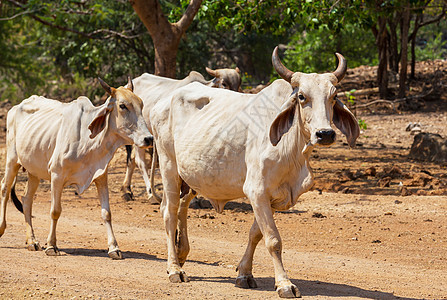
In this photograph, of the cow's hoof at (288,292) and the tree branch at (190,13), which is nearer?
the cow's hoof at (288,292)

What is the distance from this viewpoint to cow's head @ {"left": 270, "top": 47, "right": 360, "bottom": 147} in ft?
14.9

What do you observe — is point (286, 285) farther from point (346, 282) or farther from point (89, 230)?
point (89, 230)

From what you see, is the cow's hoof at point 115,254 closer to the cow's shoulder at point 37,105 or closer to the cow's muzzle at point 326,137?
the cow's shoulder at point 37,105

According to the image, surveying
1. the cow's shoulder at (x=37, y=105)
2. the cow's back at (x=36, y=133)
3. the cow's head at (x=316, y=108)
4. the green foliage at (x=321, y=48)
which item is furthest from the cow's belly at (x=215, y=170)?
the green foliage at (x=321, y=48)

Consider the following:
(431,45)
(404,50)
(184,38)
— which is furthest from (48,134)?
(431,45)

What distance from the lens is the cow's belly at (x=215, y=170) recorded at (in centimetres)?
514

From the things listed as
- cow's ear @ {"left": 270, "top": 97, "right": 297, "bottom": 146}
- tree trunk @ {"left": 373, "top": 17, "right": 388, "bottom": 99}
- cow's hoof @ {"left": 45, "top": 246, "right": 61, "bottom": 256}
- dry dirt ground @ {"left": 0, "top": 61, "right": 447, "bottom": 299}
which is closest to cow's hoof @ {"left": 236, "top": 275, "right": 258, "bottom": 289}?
dry dirt ground @ {"left": 0, "top": 61, "right": 447, "bottom": 299}

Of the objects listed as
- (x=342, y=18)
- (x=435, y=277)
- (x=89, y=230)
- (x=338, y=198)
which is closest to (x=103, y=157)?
(x=89, y=230)

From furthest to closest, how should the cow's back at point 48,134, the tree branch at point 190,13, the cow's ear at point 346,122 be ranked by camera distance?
the tree branch at point 190,13 → the cow's back at point 48,134 → the cow's ear at point 346,122

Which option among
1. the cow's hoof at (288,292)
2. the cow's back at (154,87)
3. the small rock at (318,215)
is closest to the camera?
the cow's hoof at (288,292)

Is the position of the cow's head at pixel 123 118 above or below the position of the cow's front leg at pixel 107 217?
above

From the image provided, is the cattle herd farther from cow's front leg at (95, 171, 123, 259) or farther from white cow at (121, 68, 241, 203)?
white cow at (121, 68, 241, 203)

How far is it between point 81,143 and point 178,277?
84.7 inches

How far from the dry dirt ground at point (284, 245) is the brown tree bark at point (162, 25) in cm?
230
